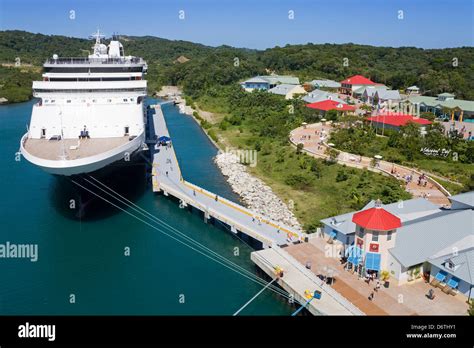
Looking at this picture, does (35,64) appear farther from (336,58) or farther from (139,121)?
(139,121)

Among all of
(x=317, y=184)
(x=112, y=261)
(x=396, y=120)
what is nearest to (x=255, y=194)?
(x=317, y=184)

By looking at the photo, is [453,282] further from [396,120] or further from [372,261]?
[396,120]

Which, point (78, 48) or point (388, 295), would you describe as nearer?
point (388, 295)

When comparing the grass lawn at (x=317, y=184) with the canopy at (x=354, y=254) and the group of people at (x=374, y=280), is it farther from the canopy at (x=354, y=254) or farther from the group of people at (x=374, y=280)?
the group of people at (x=374, y=280)

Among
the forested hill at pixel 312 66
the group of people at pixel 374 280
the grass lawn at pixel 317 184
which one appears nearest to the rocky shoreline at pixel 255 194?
the grass lawn at pixel 317 184
